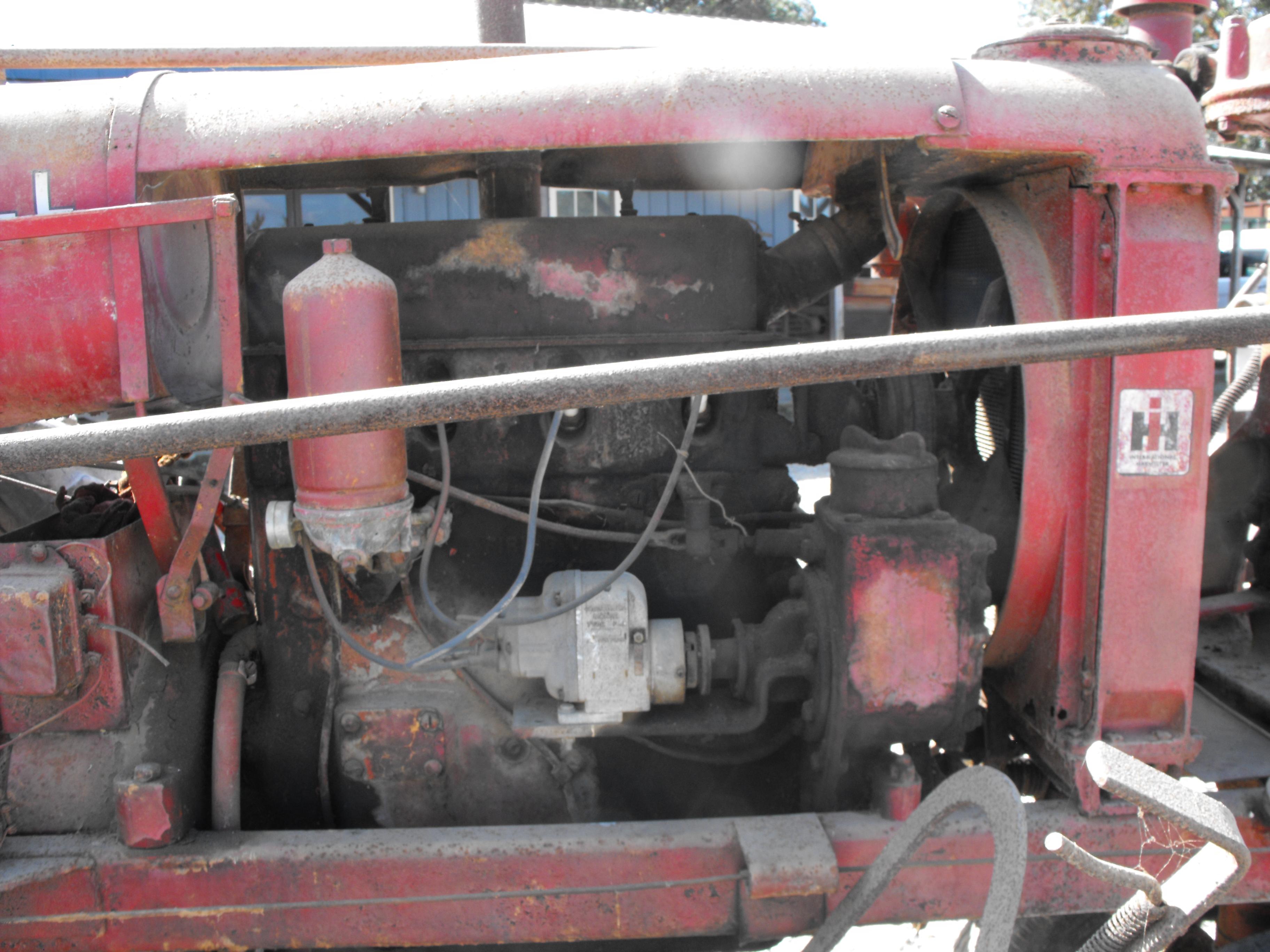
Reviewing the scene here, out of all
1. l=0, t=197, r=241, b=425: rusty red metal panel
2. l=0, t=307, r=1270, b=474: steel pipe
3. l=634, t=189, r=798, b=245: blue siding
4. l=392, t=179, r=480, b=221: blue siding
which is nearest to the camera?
l=0, t=307, r=1270, b=474: steel pipe

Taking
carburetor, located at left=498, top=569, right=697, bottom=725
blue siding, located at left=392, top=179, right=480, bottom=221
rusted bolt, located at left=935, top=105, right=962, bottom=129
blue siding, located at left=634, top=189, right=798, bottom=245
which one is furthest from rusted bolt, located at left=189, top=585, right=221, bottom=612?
blue siding, located at left=634, top=189, right=798, bottom=245

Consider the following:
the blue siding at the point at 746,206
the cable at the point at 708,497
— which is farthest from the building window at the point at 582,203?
the cable at the point at 708,497

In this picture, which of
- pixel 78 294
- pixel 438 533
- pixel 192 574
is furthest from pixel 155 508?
pixel 438 533

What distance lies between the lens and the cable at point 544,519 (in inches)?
68.2

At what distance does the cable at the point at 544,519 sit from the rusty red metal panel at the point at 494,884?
0.51 meters

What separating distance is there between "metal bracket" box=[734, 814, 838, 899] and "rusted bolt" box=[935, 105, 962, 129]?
44.9 inches

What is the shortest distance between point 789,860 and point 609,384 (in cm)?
85

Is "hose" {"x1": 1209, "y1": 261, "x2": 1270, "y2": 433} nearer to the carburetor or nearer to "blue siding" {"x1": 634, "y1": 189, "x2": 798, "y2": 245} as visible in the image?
the carburetor

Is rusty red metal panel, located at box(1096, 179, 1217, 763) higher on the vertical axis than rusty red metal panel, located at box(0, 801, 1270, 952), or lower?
higher

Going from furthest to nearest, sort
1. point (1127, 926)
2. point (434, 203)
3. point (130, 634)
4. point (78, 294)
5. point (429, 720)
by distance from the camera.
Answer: point (434, 203), point (429, 720), point (130, 634), point (78, 294), point (1127, 926)

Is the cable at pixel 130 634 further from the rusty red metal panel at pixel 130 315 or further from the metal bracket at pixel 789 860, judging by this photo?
the metal bracket at pixel 789 860

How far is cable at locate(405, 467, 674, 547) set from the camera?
1.73m

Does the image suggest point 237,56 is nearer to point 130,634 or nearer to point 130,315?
point 130,315

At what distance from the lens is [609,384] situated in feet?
3.66
